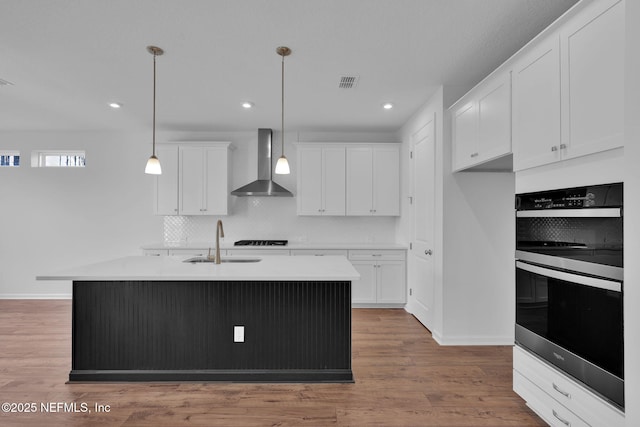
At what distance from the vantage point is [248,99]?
407 centimetres

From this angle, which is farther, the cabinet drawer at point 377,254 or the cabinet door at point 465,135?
the cabinet drawer at point 377,254


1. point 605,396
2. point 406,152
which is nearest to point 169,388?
point 605,396

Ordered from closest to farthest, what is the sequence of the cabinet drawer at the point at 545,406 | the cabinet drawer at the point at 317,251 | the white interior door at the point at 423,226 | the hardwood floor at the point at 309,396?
the cabinet drawer at the point at 545,406 < the hardwood floor at the point at 309,396 < the white interior door at the point at 423,226 < the cabinet drawer at the point at 317,251

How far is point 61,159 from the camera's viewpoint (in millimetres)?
5633

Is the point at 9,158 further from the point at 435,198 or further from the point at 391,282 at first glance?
the point at 435,198

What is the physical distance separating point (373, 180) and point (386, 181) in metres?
0.19

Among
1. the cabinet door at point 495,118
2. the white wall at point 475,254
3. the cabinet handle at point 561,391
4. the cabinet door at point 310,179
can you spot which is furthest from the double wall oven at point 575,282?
the cabinet door at point 310,179

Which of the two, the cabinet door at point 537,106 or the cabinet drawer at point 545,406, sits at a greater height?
the cabinet door at point 537,106

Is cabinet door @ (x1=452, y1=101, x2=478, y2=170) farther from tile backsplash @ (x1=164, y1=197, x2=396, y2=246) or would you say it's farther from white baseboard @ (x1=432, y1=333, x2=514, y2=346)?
tile backsplash @ (x1=164, y1=197, x2=396, y2=246)

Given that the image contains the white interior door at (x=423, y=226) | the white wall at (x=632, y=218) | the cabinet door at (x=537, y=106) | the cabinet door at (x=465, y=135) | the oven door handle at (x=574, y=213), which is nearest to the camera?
the white wall at (x=632, y=218)

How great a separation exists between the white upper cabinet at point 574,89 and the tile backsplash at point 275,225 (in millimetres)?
3268

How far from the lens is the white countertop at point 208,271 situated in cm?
245

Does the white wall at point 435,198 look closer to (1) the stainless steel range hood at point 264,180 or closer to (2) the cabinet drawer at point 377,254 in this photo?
(2) the cabinet drawer at point 377,254

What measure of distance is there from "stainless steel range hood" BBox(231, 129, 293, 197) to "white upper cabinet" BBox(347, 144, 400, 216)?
0.93 m
